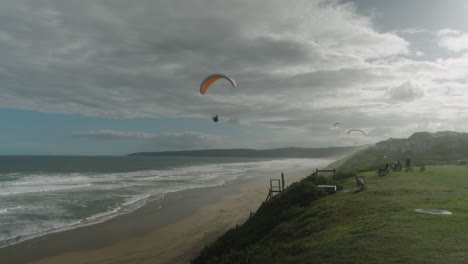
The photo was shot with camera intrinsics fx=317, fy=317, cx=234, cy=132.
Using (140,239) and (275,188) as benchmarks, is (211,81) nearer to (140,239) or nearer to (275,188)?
(140,239)

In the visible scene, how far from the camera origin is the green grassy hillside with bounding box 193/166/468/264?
22.4ft

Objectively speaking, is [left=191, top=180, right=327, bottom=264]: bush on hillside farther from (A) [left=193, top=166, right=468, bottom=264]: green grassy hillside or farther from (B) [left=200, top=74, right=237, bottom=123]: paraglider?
(B) [left=200, top=74, right=237, bottom=123]: paraglider

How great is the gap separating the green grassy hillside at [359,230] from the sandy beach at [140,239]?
3.34 metres

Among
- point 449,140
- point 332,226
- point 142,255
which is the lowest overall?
point 142,255

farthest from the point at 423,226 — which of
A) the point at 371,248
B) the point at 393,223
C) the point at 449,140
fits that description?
the point at 449,140

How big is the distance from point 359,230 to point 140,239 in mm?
13221

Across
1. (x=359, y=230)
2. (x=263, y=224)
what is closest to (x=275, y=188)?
(x=263, y=224)

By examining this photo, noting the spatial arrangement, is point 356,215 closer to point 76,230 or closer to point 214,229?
point 214,229

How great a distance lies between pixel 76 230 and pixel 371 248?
18.1m

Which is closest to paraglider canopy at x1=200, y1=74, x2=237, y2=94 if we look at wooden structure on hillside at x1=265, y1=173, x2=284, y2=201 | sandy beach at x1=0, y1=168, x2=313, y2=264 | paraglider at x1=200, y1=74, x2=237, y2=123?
paraglider at x1=200, y1=74, x2=237, y2=123

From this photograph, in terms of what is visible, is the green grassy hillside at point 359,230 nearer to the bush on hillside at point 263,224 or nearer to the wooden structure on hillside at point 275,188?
the bush on hillside at point 263,224

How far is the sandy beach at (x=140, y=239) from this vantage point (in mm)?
15102

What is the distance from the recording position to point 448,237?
7262 mm

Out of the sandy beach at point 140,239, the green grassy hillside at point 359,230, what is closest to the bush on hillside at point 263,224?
the green grassy hillside at point 359,230
